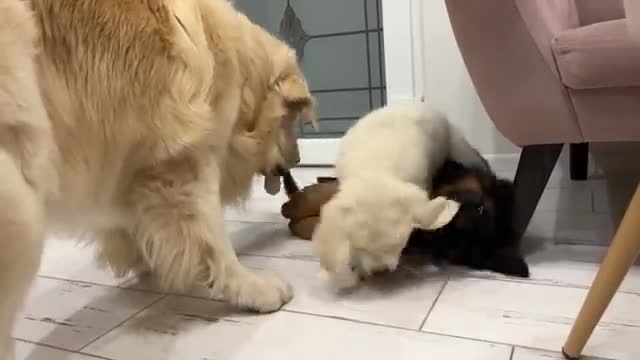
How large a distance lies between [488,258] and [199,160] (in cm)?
65

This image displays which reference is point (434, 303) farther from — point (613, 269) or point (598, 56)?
point (598, 56)

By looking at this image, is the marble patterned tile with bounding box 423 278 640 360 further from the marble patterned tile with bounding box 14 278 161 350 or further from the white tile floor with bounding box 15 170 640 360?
the marble patterned tile with bounding box 14 278 161 350

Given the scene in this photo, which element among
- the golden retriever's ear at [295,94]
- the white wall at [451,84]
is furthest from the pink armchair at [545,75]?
the white wall at [451,84]

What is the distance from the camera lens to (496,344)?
106cm

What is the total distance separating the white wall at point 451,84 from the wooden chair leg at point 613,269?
4.42ft

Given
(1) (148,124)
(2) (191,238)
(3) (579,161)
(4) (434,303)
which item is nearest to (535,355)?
(4) (434,303)

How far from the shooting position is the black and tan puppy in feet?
4.41

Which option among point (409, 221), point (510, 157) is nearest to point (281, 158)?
→ point (409, 221)

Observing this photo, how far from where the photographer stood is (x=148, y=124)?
1.17m

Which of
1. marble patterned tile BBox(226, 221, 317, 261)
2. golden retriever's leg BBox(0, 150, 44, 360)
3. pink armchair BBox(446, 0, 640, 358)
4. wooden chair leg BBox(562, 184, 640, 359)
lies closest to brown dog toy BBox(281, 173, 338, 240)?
marble patterned tile BBox(226, 221, 317, 261)

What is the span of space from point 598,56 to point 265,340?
2.62 feet

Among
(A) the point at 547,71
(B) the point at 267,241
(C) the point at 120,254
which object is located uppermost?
(A) the point at 547,71

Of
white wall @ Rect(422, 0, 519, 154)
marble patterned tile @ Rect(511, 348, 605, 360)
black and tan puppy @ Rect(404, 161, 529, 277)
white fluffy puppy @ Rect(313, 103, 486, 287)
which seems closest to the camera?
marble patterned tile @ Rect(511, 348, 605, 360)

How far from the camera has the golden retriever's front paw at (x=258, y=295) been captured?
1256 mm
